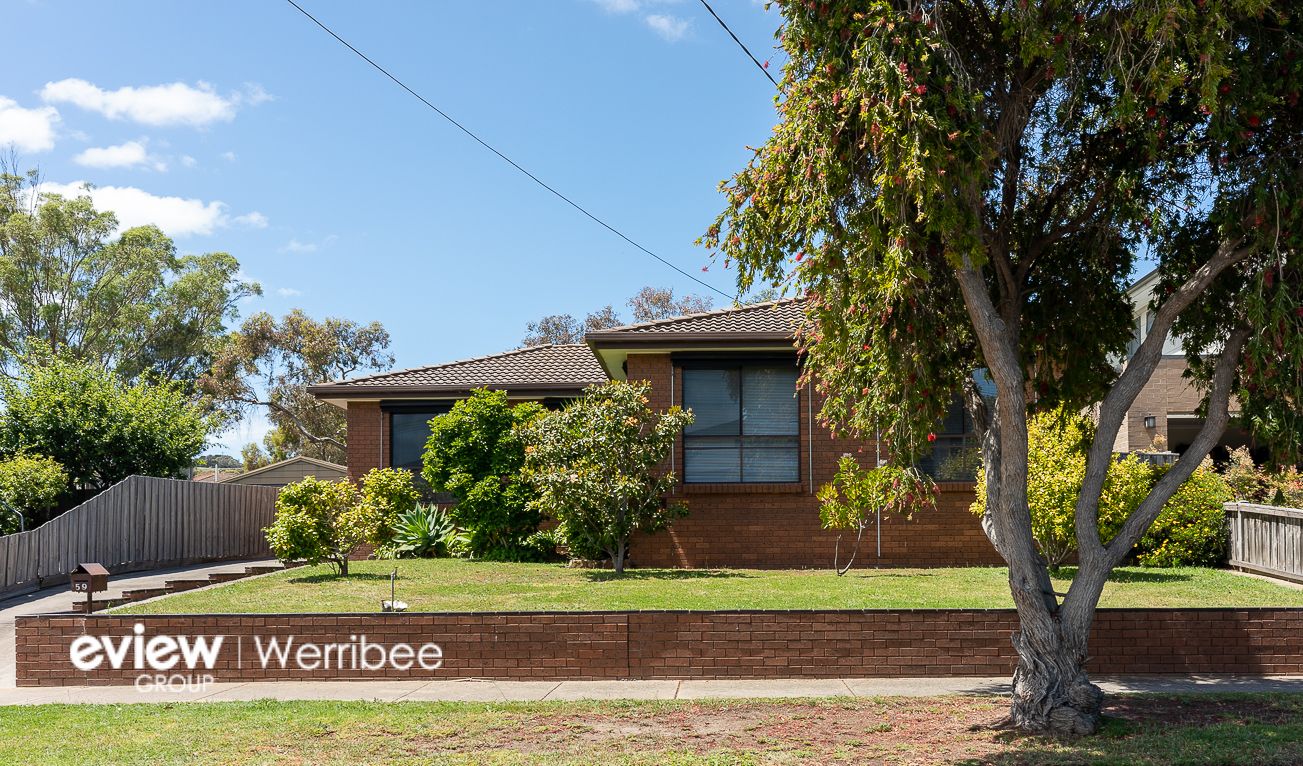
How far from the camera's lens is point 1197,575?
1639cm

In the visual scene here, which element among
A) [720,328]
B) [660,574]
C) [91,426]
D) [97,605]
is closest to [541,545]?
[660,574]

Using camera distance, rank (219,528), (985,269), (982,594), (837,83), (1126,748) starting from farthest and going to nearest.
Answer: (219,528), (982,594), (985,269), (837,83), (1126,748)

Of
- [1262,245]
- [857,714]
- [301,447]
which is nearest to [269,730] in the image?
[857,714]

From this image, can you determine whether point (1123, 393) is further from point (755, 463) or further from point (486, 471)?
point (486, 471)

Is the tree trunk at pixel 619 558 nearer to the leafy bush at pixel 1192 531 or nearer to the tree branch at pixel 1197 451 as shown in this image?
the leafy bush at pixel 1192 531

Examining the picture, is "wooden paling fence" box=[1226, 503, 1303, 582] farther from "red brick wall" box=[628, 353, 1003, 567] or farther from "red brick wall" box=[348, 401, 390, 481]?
"red brick wall" box=[348, 401, 390, 481]

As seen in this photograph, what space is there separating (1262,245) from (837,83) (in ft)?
11.1

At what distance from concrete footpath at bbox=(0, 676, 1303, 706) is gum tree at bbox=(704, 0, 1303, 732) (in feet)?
5.29

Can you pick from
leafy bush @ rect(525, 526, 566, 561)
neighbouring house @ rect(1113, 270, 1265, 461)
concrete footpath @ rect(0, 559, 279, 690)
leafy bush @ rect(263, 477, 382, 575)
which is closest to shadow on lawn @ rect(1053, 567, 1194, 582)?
leafy bush @ rect(525, 526, 566, 561)

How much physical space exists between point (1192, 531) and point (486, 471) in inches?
469

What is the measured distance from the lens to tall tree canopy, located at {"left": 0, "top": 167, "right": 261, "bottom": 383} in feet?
145

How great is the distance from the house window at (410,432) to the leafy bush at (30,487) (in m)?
6.28

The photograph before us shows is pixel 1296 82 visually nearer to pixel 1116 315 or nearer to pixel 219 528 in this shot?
pixel 1116 315

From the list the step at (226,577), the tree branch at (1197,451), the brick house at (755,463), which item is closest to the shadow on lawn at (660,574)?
the brick house at (755,463)
